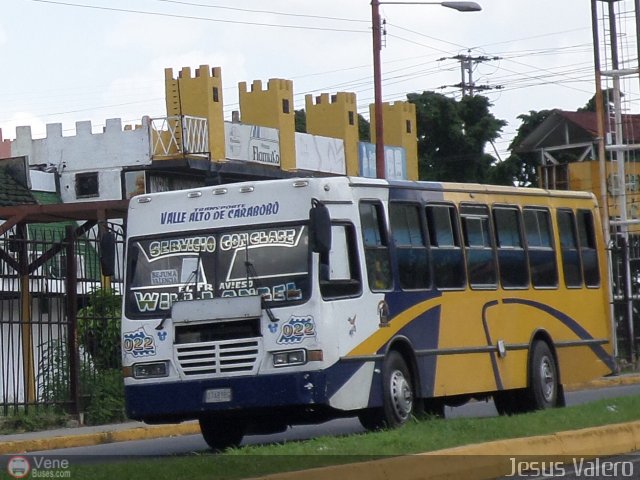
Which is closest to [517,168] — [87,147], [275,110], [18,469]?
[275,110]

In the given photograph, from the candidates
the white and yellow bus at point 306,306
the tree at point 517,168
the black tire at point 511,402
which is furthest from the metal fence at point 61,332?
the tree at point 517,168

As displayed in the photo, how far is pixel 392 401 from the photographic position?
14945mm

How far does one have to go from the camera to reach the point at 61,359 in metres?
20.0

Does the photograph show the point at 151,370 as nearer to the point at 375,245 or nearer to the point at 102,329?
the point at 375,245

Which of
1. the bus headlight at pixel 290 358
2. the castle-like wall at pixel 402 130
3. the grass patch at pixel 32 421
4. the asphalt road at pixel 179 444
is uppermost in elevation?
the castle-like wall at pixel 402 130

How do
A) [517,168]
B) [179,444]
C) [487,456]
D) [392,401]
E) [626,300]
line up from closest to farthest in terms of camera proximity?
[487,456], [392,401], [179,444], [626,300], [517,168]

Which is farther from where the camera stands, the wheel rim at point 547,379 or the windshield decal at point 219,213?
the wheel rim at point 547,379

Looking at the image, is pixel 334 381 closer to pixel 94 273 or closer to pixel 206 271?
pixel 206 271

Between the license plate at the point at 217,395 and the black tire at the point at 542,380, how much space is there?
→ 5.02 m

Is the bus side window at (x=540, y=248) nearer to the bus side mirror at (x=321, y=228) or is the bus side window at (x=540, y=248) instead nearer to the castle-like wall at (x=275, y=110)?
the bus side mirror at (x=321, y=228)

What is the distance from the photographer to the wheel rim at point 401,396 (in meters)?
15.0

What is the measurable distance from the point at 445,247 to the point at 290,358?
10.8ft

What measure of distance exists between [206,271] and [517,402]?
211 inches

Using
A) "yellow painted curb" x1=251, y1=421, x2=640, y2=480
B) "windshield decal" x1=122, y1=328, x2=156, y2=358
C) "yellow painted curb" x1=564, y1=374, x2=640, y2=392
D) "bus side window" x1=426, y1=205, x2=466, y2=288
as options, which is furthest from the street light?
"yellow painted curb" x1=251, y1=421, x2=640, y2=480
